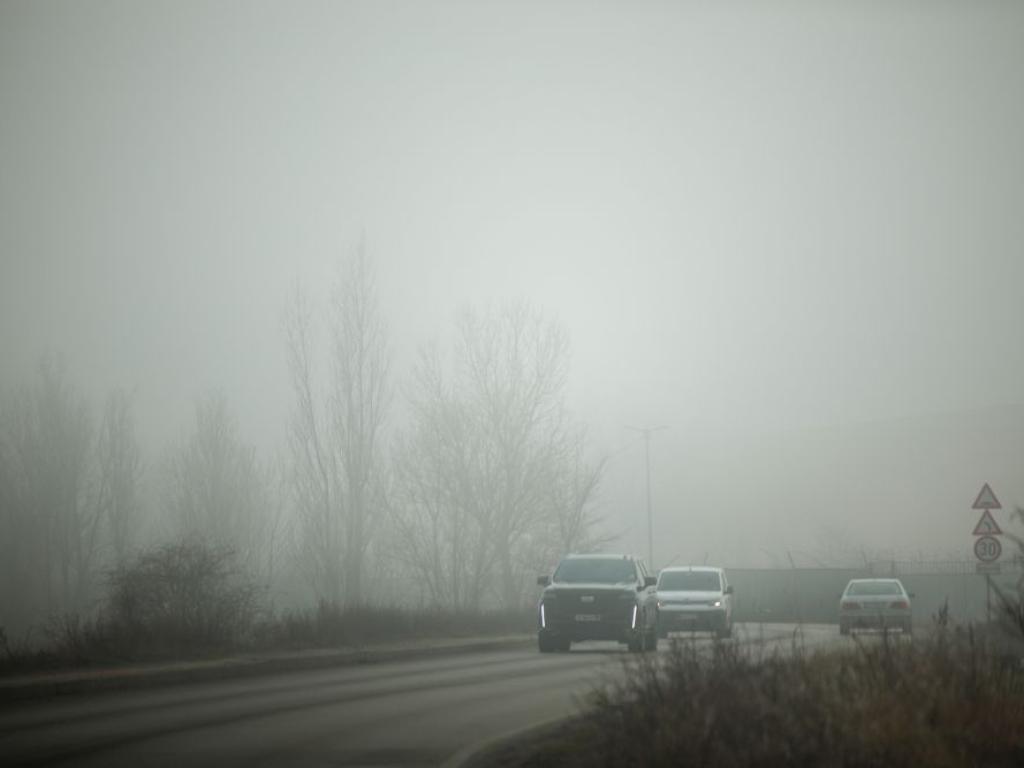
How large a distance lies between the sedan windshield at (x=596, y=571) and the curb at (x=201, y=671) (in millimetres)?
2646

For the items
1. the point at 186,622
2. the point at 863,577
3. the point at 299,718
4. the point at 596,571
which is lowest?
the point at 863,577

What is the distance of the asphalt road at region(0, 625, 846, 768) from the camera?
1206 centimetres

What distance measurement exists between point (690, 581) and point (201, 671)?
57.4ft

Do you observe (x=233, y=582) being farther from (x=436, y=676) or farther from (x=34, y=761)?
(x=34, y=761)

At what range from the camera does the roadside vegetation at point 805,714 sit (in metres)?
8.93

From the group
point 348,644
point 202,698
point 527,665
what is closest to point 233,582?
point 348,644

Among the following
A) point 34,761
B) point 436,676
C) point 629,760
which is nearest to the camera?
point 629,760

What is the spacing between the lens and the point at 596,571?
29.9 m

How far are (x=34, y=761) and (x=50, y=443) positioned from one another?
1997 inches

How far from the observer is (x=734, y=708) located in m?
9.36

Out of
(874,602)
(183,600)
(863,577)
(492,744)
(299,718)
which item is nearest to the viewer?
(492,744)

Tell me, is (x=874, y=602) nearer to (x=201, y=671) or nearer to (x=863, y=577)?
(x=201, y=671)

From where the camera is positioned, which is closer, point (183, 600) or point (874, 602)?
point (183, 600)

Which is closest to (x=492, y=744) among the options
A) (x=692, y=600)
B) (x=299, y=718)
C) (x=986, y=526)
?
(x=299, y=718)
